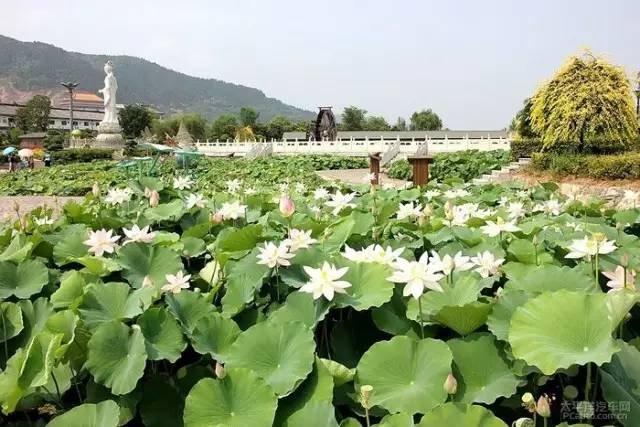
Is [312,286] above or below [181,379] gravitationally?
above

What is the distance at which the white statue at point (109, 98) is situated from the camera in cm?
3661

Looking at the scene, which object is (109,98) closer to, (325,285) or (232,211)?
(232,211)

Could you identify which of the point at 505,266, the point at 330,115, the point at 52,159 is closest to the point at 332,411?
the point at 505,266

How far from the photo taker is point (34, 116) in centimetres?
8038

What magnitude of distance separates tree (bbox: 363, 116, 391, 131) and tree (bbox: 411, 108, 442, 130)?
410 cm

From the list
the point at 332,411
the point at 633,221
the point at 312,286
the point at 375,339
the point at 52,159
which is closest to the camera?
the point at 332,411

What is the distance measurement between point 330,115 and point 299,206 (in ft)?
173

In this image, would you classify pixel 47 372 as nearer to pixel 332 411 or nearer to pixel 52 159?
pixel 332 411

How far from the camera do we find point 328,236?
1868 millimetres

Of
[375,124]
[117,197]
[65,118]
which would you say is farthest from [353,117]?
[117,197]

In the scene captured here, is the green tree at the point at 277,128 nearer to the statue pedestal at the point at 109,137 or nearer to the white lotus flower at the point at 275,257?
the statue pedestal at the point at 109,137

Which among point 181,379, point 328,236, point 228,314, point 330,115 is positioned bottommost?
point 181,379

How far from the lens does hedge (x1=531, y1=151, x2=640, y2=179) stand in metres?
10.6

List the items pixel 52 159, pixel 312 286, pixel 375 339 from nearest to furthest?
pixel 312 286 < pixel 375 339 < pixel 52 159
